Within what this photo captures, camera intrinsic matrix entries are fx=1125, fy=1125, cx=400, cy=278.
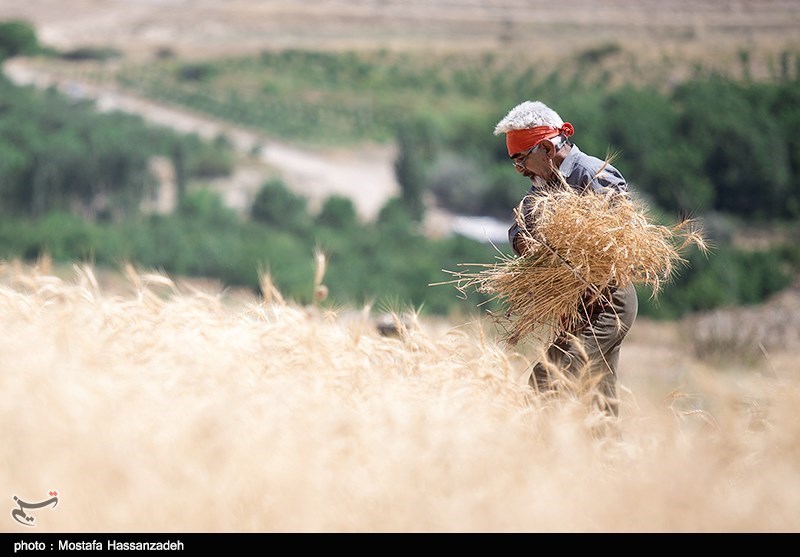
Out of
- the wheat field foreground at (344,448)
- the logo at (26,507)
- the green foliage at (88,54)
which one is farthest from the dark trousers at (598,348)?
the green foliage at (88,54)

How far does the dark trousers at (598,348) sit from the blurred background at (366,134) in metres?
15.0

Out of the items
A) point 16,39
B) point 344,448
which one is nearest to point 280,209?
point 16,39

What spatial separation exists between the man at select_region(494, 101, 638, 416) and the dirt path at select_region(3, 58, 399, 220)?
138ft

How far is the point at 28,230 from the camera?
132ft

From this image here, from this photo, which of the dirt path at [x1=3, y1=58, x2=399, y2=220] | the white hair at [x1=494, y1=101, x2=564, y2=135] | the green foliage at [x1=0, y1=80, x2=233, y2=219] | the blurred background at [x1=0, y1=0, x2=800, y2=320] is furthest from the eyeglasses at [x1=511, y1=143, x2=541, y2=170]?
the dirt path at [x1=3, y1=58, x2=399, y2=220]

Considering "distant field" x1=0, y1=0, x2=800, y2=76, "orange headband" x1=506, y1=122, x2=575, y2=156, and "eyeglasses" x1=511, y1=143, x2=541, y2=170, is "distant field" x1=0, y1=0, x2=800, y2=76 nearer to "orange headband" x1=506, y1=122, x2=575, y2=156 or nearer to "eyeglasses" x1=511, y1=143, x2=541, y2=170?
"eyeglasses" x1=511, y1=143, x2=541, y2=170

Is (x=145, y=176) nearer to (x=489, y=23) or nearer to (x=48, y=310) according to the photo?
(x=48, y=310)

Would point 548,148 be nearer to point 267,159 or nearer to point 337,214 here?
point 337,214

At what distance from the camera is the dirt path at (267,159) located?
5003 cm

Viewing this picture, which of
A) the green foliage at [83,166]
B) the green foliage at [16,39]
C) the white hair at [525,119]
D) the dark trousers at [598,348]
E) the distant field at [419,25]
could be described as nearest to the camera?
the dark trousers at [598,348]

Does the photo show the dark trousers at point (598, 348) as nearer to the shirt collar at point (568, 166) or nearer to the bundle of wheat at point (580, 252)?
the bundle of wheat at point (580, 252)

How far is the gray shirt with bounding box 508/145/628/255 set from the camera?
5.31m

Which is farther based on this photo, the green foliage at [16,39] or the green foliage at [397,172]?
the green foliage at [16,39]
